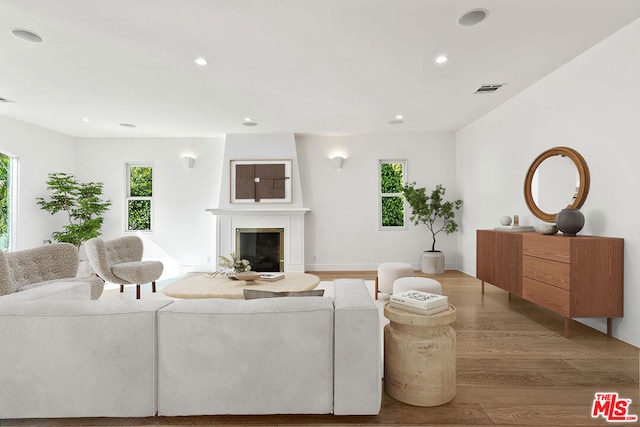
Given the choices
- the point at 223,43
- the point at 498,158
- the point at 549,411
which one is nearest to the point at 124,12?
the point at 223,43

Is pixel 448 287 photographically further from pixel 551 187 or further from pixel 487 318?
pixel 551 187

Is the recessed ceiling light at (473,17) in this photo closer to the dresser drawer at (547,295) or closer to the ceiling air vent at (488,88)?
the ceiling air vent at (488,88)

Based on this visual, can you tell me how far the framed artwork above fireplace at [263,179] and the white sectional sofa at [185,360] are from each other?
4733 mm

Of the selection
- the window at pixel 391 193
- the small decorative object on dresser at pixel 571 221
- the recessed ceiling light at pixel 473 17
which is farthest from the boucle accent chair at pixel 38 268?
the window at pixel 391 193

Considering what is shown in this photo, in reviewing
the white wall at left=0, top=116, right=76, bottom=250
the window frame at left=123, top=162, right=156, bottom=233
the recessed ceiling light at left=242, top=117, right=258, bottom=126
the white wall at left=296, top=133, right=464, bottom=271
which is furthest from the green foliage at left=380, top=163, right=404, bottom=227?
the white wall at left=0, top=116, right=76, bottom=250

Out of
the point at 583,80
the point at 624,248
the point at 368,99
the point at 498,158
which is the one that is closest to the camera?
the point at 624,248

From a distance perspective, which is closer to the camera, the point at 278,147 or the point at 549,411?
the point at 549,411

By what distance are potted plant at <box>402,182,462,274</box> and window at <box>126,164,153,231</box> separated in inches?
200

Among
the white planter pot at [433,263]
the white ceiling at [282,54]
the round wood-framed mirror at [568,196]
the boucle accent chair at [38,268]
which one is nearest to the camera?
the white ceiling at [282,54]

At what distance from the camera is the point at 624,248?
2.82 metres

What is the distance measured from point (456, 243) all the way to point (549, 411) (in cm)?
482

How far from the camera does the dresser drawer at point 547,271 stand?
2859 millimetres

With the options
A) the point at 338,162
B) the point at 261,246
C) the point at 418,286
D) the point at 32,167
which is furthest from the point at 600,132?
the point at 32,167

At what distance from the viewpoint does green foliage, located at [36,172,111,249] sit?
5805mm
